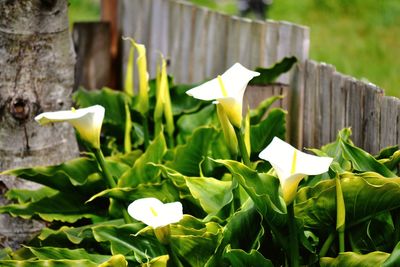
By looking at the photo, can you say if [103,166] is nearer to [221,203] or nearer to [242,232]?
[221,203]

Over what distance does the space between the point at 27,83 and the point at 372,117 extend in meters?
1.37

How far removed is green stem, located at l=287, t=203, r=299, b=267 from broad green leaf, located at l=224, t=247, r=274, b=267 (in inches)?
2.6

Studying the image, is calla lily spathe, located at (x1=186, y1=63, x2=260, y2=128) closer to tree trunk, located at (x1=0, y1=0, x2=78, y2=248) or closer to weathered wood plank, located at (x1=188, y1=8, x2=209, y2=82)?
tree trunk, located at (x1=0, y1=0, x2=78, y2=248)

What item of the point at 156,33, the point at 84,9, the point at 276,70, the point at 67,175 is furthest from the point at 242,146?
the point at 84,9

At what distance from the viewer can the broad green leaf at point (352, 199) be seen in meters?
2.39

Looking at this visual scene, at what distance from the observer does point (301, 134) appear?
151 inches

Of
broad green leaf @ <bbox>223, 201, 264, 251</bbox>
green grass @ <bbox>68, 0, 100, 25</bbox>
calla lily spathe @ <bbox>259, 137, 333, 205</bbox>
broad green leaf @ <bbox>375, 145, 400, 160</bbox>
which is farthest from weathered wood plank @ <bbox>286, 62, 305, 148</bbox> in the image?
green grass @ <bbox>68, 0, 100, 25</bbox>

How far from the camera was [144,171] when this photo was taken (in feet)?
10.3

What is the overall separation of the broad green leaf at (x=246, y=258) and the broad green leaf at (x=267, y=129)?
0.96 m

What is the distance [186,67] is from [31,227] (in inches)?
78.7

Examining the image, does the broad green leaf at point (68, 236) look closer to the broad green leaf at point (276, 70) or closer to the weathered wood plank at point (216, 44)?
the broad green leaf at point (276, 70)

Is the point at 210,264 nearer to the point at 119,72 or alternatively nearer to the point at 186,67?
the point at 186,67

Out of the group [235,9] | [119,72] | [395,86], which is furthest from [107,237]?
[235,9]

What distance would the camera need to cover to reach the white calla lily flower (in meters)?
2.24
